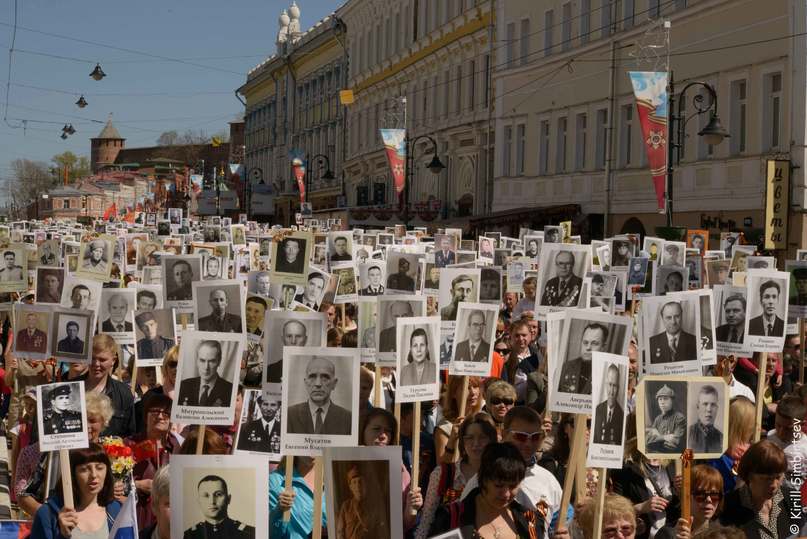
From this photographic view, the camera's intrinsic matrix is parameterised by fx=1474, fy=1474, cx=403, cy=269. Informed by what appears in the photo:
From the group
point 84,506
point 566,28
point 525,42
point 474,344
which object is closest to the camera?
point 84,506

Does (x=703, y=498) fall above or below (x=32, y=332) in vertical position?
below

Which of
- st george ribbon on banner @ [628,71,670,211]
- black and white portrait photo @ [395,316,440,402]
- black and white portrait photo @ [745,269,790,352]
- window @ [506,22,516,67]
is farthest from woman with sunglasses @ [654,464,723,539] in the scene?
window @ [506,22,516,67]

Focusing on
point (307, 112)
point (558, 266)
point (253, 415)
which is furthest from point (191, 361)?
point (307, 112)

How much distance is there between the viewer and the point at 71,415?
718 centimetres

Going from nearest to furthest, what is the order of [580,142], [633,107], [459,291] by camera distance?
→ 1. [459,291]
2. [633,107]
3. [580,142]

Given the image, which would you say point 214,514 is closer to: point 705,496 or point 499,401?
point 705,496

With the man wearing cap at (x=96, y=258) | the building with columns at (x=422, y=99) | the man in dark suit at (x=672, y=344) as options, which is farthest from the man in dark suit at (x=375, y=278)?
the building with columns at (x=422, y=99)

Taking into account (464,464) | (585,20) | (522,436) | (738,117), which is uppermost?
(585,20)

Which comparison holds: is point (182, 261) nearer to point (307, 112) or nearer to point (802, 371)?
point (802, 371)

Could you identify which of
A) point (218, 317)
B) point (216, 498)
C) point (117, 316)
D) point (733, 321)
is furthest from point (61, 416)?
point (733, 321)

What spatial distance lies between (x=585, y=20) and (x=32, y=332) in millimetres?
29901

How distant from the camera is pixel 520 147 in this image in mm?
43906

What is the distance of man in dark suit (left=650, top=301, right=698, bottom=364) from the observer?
30.1 ft

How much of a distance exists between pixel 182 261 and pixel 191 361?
251 inches
